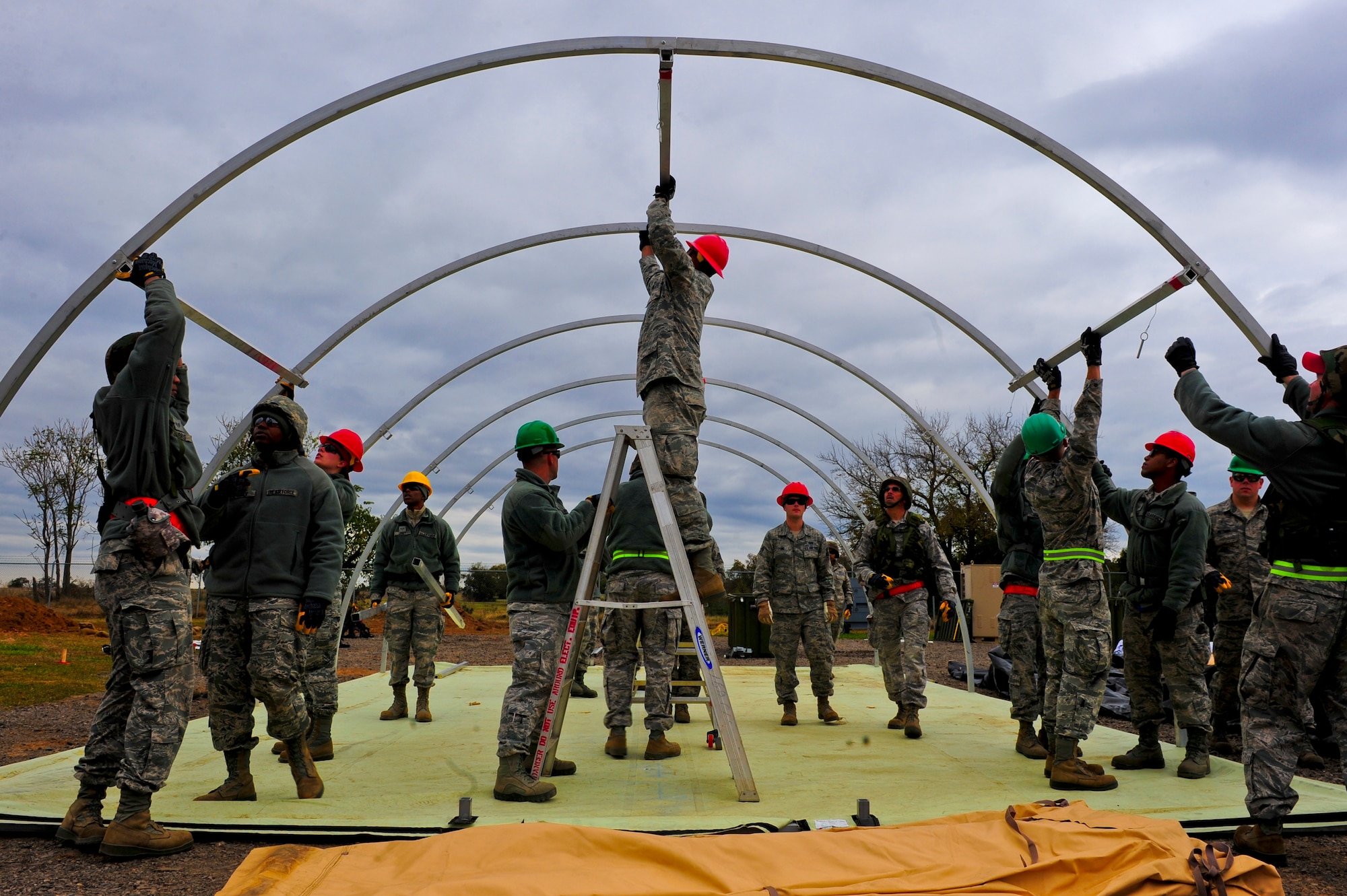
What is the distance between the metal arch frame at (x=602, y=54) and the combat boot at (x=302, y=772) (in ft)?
8.03

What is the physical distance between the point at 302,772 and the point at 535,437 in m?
2.32

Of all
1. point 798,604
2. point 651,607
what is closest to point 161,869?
point 651,607

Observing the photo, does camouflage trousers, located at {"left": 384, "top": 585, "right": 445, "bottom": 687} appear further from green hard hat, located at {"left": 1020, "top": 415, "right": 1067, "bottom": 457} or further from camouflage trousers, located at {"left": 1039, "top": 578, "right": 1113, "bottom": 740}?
green hard hat, located at {"left": 1020, "top": 415, "right": 1067, "bottom": 457}

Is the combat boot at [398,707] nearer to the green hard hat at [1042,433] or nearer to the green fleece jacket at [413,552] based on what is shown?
the green fleece jacket at [413,552]

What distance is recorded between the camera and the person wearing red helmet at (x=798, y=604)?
25.5 feet

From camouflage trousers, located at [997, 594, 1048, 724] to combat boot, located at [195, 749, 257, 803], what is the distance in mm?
4972

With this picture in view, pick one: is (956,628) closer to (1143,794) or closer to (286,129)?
(1143,794)

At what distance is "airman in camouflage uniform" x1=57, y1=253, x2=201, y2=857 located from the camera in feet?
12.2

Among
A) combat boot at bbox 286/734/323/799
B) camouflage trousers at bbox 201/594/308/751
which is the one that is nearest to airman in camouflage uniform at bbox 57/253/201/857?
camouflage trousers at bbox 201/594/308/751

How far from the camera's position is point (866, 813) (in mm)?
3664

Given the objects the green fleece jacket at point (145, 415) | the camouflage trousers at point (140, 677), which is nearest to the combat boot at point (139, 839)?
the camouflage trousers at point (140, 677)

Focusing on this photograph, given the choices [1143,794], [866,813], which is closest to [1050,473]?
[1143,794]

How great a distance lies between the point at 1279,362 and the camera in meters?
4.38

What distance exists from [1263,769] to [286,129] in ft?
19.7
